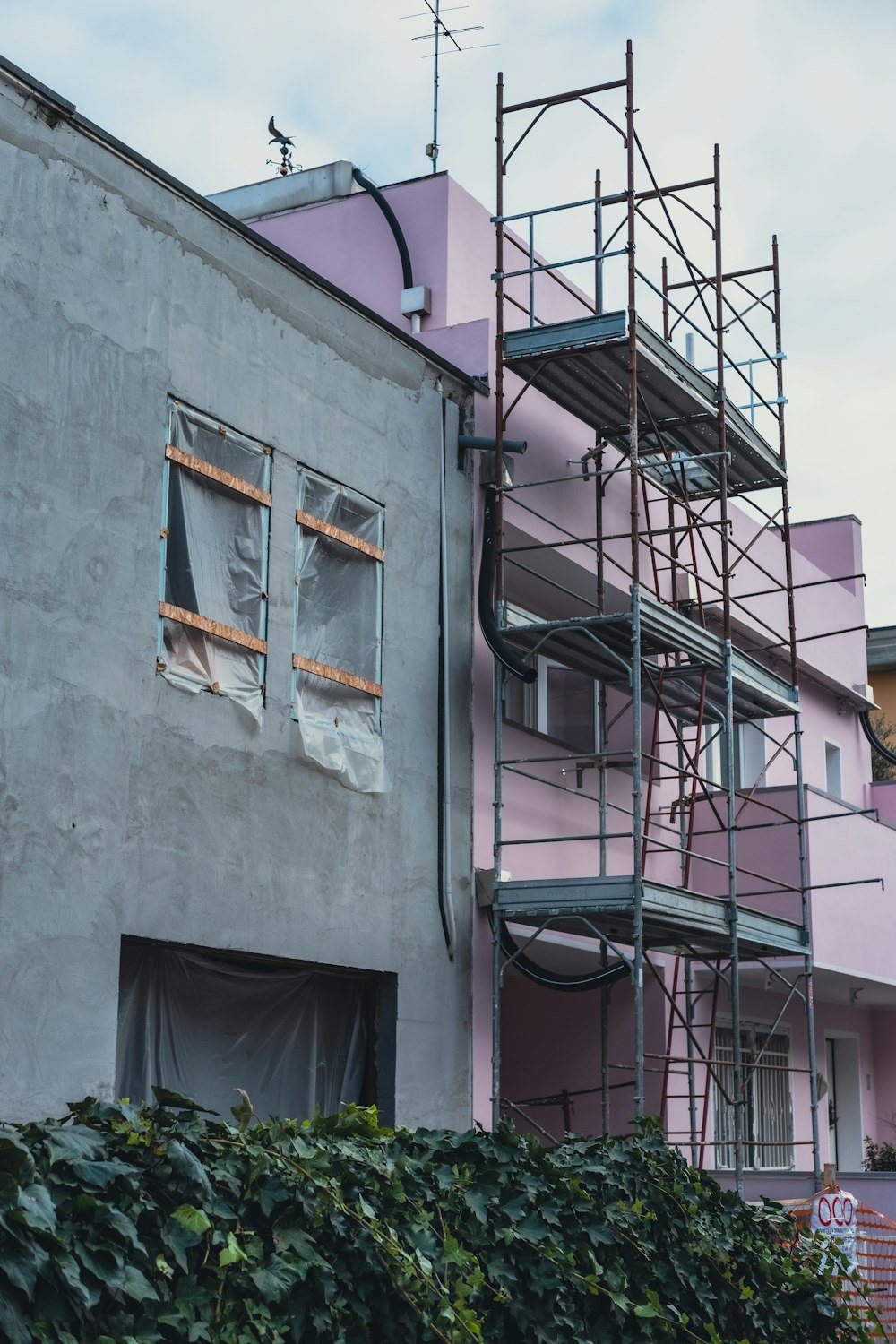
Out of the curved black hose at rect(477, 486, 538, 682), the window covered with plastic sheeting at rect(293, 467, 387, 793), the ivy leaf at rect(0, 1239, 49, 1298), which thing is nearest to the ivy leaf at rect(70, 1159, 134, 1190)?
→ the ivy leaf at rect(0, 1239, 49, 1298)

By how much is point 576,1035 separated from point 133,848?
7191 millimetres

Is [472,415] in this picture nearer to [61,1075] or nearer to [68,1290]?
[61,1075]

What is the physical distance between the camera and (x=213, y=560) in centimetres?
974

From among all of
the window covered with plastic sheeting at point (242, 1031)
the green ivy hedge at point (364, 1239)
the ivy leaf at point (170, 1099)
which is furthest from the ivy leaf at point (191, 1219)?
the window covered with plastic sheeting at point (242, 1031)

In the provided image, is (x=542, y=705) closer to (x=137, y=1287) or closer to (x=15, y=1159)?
(x=137, y=1287)

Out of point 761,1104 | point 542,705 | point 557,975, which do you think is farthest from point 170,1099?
point 761,1104

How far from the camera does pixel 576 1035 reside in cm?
1490

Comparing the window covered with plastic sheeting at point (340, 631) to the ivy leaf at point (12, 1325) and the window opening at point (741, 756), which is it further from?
the window opening at point (741, 756)

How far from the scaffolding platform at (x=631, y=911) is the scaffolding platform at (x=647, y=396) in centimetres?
324

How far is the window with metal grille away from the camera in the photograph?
16.7 m

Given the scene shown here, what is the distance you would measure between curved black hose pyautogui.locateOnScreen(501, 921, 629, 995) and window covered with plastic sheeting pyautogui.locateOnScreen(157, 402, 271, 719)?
3008 mm

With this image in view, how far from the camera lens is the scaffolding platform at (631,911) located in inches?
438

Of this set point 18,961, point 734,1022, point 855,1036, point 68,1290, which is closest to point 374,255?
point 734,1022

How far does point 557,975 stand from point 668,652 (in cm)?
259
